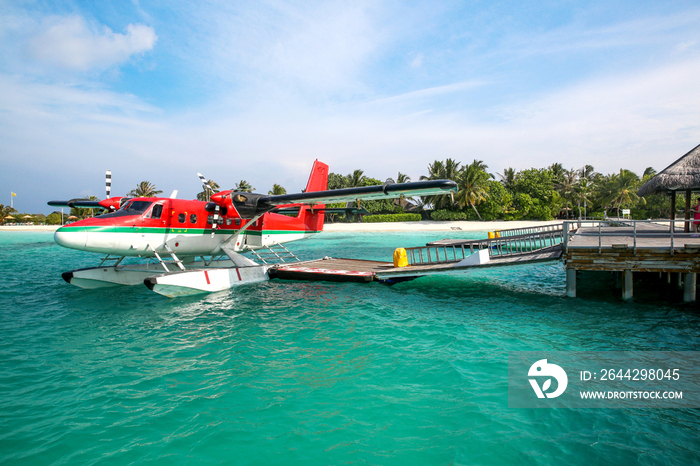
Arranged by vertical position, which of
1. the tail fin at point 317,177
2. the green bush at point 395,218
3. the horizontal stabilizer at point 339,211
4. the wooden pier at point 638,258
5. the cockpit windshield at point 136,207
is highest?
the tail fin at point 317,177

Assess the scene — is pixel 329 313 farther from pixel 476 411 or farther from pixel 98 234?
pixel 98 234

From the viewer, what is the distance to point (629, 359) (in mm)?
6270

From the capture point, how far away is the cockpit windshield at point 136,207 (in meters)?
11.8

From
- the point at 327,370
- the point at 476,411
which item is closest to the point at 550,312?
the point at 476,411

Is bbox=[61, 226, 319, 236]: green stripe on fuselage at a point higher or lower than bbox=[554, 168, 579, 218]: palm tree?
lower

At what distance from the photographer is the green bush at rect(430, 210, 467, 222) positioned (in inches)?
2121

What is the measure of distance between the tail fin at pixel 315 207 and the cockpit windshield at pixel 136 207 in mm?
7217

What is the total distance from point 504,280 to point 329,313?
27.5 feet

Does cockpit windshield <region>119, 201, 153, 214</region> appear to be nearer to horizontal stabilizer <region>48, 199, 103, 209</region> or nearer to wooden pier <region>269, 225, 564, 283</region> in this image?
wooden pier <region>269, 225, 564, 283</region>

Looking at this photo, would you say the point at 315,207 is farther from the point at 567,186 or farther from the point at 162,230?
the point at 567,186

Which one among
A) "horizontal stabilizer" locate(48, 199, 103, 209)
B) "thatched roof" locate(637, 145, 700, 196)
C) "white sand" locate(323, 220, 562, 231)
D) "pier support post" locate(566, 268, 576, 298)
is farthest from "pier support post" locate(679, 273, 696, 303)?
"white sand" locate(323, 220, 562, 231)

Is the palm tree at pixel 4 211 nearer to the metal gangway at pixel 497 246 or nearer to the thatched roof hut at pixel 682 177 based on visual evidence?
the metal gangway at pixel 497 246

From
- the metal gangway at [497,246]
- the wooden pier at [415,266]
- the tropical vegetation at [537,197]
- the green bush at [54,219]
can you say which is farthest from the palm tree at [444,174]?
the green bush at [54,219]

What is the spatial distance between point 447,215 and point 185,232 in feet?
152
